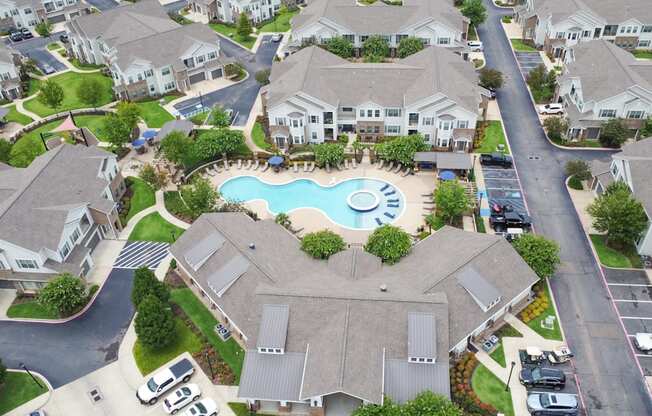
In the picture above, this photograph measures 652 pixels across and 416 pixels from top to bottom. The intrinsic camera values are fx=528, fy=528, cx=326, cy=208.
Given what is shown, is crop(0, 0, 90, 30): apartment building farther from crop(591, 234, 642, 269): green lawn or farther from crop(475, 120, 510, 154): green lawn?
crop(591, 234, 642, 269): green lawn

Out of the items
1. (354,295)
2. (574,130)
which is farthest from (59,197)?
(574,130)

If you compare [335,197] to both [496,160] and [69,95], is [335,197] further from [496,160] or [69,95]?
[69,95]

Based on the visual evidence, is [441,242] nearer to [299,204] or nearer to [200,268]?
[299,204]

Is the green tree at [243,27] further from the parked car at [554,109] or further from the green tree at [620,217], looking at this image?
the green tree at [620,217]

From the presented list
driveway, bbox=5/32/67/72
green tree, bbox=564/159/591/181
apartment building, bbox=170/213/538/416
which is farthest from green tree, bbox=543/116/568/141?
driveway, bbox=5/32/67/72

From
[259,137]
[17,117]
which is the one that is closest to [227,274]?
[259,137]

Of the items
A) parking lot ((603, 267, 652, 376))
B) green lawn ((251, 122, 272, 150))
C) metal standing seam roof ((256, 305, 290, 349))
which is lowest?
parking lot ((603, 267, 652, 376))
